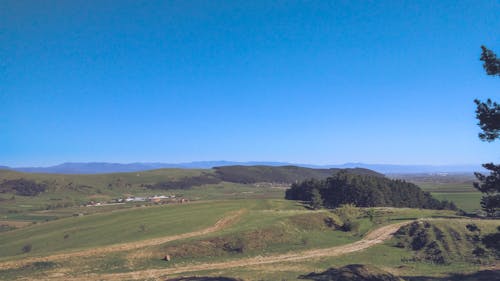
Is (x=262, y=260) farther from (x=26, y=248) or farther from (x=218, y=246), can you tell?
(x=26, y=248)

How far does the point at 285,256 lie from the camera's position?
43188 mm

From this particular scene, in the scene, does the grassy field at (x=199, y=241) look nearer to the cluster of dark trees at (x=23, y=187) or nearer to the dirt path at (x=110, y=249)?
Answer: the dirt path at (x=110, y=249)

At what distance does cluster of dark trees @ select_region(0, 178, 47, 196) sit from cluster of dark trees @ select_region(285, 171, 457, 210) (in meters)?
127

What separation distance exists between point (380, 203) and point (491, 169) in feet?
225

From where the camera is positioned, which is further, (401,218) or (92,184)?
(92,184)

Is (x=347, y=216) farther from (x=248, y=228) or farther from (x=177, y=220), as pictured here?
(x=177, y=220)

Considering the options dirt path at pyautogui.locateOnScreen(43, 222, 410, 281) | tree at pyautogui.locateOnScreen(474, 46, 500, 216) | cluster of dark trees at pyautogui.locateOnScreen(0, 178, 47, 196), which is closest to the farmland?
dirt path at pyautogui.locateOnScreen(43, 222, 410, 281)

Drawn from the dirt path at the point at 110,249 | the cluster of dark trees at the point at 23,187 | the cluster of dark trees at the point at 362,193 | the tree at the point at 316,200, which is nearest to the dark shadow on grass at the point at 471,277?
the dirt path at the point at 110,249

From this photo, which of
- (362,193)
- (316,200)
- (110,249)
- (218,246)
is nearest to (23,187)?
(316,200)

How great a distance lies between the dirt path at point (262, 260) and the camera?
113 ft

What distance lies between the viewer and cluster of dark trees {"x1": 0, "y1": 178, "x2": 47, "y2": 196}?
16275 cm

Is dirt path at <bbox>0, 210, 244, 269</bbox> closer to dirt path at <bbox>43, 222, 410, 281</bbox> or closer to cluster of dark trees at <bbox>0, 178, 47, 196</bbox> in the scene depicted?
dirt path at <bbox>43, 222, 410, 281</bbox>

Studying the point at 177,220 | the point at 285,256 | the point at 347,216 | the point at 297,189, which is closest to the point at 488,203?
the point at 285,256

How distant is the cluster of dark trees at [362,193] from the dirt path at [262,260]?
35159 millimetres
